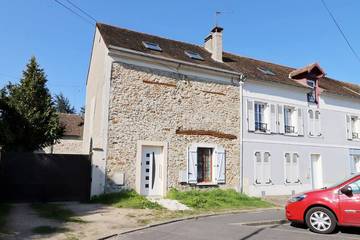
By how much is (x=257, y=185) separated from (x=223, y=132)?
297 cm

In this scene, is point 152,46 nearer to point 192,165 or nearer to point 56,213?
point 192,165

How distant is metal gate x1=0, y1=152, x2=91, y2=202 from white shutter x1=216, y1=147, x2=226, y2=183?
545 centimetres

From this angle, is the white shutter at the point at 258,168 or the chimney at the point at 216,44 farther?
the chimney at the point at 216,44

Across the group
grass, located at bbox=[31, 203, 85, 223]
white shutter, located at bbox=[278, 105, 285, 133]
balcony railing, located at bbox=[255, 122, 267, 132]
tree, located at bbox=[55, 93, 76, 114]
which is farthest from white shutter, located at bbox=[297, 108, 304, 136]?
tree, located at bbox=[55, 93, 76, 114]

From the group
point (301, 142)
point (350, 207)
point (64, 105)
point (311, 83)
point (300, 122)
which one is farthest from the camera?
point (64, 105)

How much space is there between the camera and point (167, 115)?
49.0ft

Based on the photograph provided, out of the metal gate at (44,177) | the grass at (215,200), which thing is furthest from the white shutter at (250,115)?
the metal gate at (44,177)

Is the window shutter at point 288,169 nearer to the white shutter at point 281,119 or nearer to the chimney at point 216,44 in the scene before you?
the white shutter at point 281,119

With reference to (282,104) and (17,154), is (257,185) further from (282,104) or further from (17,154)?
(17,154)

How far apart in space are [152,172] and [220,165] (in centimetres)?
314

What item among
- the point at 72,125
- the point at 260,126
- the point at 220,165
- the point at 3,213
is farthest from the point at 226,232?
the point at 72,125

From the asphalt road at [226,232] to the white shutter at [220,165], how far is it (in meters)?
5.44

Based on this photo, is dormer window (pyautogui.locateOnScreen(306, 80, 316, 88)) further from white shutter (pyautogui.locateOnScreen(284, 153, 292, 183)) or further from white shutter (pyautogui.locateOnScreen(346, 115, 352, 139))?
Result: white shutter (pyautogui.locateOnScreen(284, 153, 292, 183))

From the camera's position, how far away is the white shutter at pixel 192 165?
48.9ft
